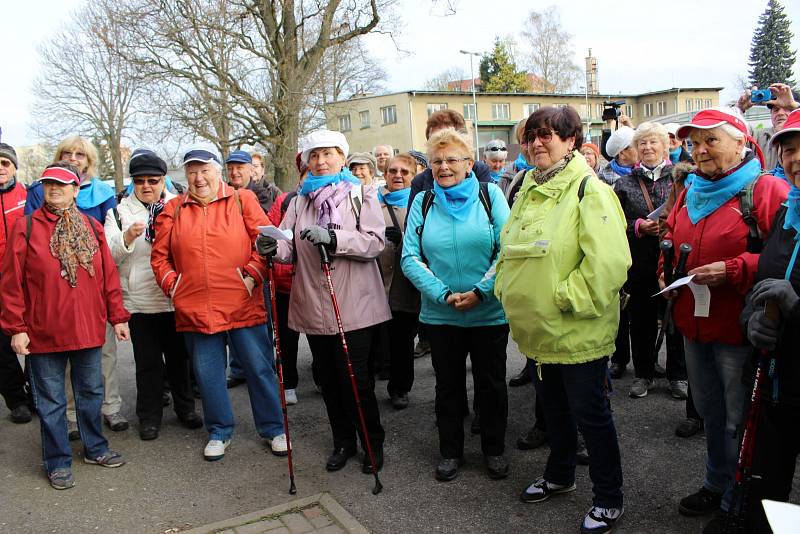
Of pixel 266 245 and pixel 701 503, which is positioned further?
pixel 266 245

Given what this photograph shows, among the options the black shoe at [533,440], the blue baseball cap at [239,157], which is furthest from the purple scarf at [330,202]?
the blue baseball cap at [239,157]

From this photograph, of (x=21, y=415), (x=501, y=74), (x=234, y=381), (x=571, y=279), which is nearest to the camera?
(x=571, y=279)

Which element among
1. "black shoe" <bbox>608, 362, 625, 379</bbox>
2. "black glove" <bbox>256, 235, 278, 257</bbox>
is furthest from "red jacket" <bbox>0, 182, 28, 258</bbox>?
"black shoe" <bbox>608, 362, 625, 379</bbox>

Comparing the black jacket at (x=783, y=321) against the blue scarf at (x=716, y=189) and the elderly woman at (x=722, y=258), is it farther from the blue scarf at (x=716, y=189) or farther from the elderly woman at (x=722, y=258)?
the blue scarf at (x=716, y=189)

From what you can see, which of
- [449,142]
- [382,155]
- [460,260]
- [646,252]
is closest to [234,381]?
[382,155]

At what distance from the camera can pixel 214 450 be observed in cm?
471

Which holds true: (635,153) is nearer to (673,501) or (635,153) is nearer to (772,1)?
(673,501)

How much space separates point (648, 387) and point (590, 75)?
6690cm

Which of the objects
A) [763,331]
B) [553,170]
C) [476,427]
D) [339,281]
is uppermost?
[553,170]

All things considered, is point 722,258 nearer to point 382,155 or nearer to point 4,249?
point 382,155

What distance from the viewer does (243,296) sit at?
181 inches

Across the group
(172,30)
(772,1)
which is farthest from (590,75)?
(172,30)

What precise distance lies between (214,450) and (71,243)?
174cm

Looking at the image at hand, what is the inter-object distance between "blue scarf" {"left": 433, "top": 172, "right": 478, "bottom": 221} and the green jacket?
63 centimetres
